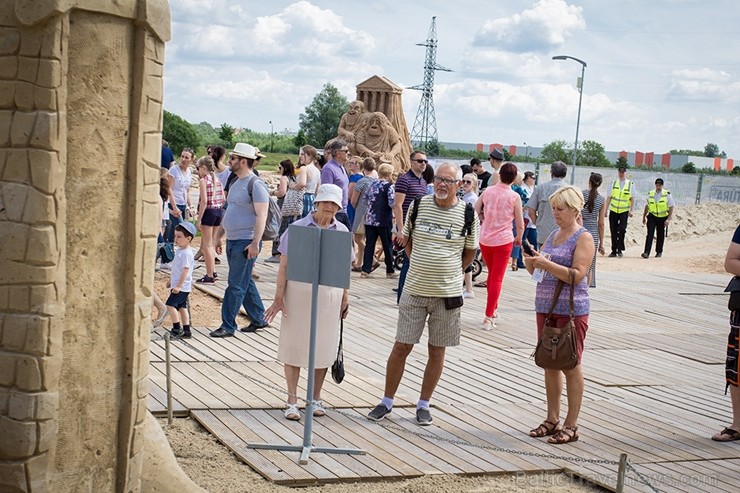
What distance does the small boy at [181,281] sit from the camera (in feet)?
33.2

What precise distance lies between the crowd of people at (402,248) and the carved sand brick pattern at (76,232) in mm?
2232

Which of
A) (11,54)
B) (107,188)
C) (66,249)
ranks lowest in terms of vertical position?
(66,249)

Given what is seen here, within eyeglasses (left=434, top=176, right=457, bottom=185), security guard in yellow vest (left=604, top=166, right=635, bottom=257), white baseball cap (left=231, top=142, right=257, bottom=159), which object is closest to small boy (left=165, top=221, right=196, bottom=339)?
white baseball cap (left=231, top=142, right=257, bottom=159)

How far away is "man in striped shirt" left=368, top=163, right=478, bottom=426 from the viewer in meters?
7.88

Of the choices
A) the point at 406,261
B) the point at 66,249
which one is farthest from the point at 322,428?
the point at 406,261

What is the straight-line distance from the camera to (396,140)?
936 inches

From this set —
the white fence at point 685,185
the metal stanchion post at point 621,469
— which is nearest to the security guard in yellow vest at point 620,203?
the white fence at point 685,185

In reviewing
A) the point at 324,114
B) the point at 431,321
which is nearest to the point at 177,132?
the point at 324,114

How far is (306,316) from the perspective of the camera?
25.2 ft

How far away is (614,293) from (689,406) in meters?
7.32

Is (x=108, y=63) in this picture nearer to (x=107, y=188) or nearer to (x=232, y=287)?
(x=107, y=188)

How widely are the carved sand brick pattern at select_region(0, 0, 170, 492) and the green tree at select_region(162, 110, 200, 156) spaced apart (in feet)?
133

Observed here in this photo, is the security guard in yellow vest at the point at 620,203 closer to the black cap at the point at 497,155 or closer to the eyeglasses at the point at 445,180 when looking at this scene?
the black cap at the point at 497,155

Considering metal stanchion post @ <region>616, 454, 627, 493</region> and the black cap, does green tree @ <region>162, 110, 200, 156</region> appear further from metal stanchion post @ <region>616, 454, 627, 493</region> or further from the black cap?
metal stanchion post @ <region>616, 454, 627, 493</region>
